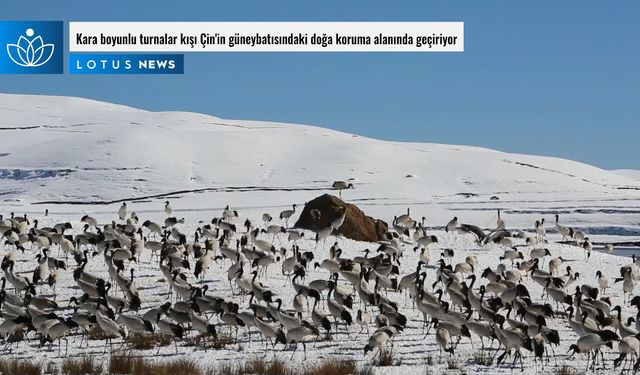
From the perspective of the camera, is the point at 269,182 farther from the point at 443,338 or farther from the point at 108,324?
the point at 443,338

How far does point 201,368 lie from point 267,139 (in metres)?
98.3

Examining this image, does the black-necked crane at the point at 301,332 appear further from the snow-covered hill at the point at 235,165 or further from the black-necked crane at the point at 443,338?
the snow-covered hill at the point at 235,165

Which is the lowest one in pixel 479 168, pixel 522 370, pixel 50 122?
pixel 522 370

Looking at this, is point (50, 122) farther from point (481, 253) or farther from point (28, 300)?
point (28, 300)

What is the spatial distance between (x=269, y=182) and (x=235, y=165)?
8.64 m

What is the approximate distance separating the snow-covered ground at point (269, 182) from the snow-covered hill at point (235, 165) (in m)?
0.21

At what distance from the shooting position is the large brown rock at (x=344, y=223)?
33250 millimetres

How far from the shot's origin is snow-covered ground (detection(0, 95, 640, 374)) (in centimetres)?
3148

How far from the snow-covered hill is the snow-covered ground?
21 centimetres

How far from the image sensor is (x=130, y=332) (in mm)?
17266

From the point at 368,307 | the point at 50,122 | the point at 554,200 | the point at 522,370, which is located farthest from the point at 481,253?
the point at 50,122

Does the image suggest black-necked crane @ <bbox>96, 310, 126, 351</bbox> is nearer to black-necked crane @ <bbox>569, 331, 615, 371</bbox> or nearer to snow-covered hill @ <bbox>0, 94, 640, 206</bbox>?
black-necked crane @ <bbox>569, 331, 615, 371</bbox>

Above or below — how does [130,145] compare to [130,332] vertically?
above

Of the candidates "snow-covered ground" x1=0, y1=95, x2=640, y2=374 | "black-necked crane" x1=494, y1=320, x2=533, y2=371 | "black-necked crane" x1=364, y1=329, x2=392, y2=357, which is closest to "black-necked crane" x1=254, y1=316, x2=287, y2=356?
"black-necked crane" x1=364, y1=329, x2=392, y2=357
